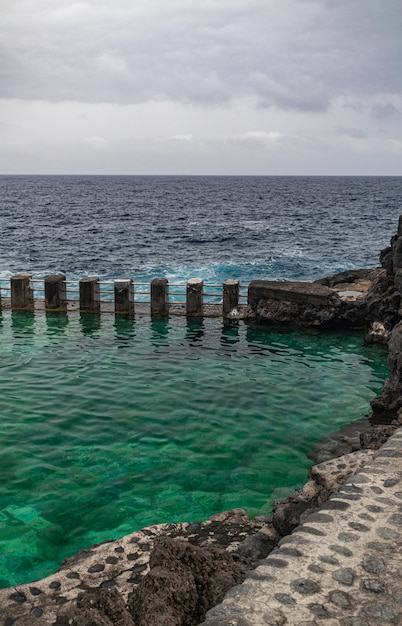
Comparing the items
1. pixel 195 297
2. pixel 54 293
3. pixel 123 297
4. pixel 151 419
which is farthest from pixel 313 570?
pixel 54 293

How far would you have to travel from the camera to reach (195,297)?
2480cm

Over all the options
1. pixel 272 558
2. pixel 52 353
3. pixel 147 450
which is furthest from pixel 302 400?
pixel 272 558

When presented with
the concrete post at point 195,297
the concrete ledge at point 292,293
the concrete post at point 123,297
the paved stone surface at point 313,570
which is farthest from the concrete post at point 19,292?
the paved stone surface at point 313,570

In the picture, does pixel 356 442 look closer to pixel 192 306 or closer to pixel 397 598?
pixel 397 598

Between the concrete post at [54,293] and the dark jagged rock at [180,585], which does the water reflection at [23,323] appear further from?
the dark jagged rock at [180,585]

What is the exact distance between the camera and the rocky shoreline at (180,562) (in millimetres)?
5906

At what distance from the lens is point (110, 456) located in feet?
41.5

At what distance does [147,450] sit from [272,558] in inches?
289

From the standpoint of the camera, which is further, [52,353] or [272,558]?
[52,353]

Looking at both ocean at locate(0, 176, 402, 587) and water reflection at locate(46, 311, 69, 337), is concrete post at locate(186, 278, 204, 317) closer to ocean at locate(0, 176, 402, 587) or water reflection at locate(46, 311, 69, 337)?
ocean at locate(0, 176, 402, 587)

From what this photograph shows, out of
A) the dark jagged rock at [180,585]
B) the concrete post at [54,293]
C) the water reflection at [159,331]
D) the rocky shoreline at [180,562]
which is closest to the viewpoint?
the dark jagged rock at [180,585]

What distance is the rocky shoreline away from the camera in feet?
19.4

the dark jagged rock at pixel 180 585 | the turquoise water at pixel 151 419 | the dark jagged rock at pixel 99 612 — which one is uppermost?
the dark jagged rock at pixel 180 585

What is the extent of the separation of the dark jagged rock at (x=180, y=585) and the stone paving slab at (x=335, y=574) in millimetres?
665
